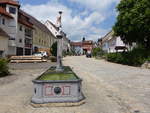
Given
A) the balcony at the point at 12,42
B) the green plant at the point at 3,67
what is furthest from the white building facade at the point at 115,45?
the green plant at the point at 3,67

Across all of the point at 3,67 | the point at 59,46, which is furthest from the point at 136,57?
the point at 59,46

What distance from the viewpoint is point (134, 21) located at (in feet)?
99.2

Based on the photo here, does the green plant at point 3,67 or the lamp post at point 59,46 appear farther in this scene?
the green plant at point 3,67

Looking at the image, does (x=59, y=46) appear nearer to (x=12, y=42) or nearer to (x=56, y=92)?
(x=56, y=92)

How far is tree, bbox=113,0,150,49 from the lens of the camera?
30027mm

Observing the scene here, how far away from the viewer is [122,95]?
11047 mm

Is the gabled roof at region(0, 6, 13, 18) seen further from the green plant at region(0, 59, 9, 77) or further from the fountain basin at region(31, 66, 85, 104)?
the fountain basin at region(31, 66, 85, 104)

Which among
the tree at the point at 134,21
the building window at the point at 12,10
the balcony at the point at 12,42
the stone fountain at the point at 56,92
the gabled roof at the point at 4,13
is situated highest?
→ the building window at the point at 12,10

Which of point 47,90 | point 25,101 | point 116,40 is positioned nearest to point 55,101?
point 47,90

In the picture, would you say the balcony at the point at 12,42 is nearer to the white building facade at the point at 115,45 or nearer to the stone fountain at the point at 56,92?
the white building facade at the point at 115,45

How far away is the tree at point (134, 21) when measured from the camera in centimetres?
3003

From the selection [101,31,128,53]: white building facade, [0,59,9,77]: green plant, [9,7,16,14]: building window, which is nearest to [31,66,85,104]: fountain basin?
[0,59,9,77]: green plant

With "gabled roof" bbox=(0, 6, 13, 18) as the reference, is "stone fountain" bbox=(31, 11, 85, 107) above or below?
Answer: below

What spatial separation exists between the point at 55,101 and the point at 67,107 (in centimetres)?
55
